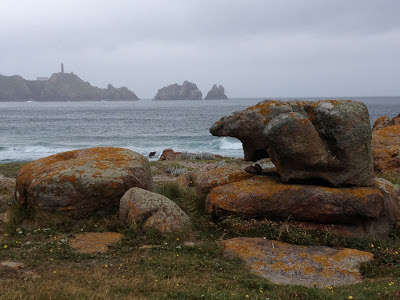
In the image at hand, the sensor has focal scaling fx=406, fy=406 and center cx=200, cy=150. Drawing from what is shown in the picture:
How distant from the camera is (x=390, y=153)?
18969 millimetres

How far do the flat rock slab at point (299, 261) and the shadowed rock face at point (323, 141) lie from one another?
2.29 metres

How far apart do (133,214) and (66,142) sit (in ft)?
165

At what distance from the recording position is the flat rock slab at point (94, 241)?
9.59 metres

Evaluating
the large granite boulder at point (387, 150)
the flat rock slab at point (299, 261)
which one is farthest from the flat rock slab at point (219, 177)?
the large granite boulder at point (387, 150)

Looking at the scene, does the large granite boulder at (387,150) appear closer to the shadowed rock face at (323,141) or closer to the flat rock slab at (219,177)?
the shadowed rock face at (323,141)

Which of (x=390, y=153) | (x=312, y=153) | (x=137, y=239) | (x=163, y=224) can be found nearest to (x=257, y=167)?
(x=312, y=153)

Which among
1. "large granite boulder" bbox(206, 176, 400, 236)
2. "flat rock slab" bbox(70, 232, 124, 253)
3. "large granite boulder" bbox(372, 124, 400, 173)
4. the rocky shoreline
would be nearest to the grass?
the rocky shoreline

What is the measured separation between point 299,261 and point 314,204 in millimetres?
2214

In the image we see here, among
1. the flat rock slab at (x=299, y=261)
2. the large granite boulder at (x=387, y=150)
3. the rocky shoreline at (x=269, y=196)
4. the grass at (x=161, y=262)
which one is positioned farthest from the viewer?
the large granite boulder at (x=387, y=150)

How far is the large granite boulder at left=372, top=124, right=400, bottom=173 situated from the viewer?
60.1ft

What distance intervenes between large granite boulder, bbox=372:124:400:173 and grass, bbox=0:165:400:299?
802 cm

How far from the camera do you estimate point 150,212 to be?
35.9 ft

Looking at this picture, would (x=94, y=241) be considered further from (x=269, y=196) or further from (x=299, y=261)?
(x=299, y=261)

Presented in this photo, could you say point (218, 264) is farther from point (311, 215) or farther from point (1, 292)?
point (1, 292)
